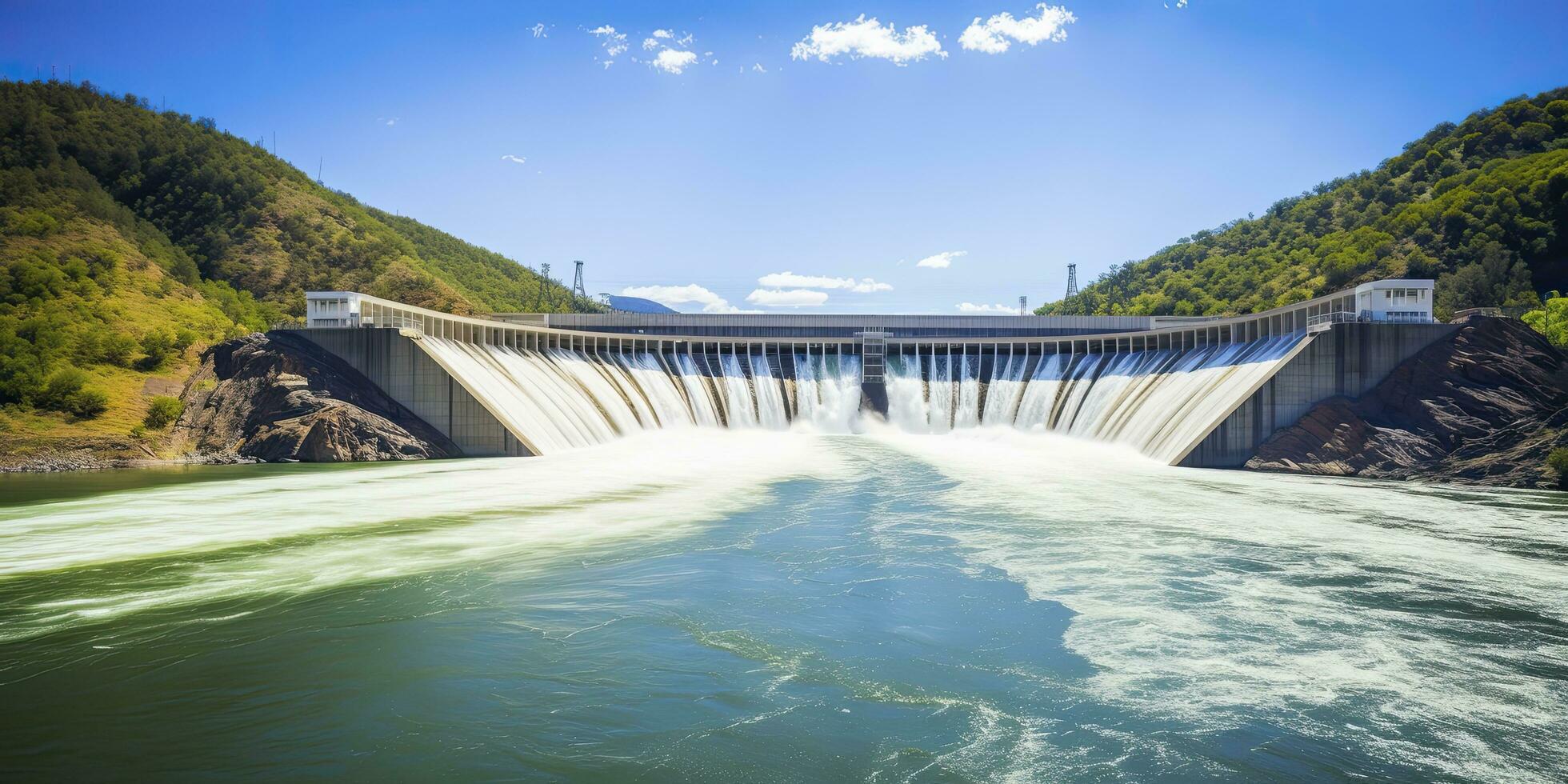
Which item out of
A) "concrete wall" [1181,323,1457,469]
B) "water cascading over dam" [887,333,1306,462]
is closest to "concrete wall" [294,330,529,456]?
"water cascading over dam" [887,333,1306,462]

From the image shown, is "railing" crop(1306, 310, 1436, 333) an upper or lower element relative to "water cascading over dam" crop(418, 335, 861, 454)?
upper

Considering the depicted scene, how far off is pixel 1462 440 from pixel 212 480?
A: 39.9 m

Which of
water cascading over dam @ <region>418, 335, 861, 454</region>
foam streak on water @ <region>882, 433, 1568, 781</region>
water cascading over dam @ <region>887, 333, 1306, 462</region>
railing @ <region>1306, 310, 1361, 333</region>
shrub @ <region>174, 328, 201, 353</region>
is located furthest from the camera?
shrub @ <region>174, 328, 201, 353</region>

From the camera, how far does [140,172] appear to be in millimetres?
76812

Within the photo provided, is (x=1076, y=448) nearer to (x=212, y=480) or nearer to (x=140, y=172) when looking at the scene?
(x=212, y=480)

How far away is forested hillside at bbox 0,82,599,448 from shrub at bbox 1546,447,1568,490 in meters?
→ 50.3

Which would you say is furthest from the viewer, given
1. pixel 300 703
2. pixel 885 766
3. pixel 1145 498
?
pixel 1145 498

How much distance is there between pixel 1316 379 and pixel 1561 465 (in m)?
6.91

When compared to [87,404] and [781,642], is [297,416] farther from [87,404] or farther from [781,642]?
[781,642]

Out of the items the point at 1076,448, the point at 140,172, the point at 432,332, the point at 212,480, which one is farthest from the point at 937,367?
the point at 140,172

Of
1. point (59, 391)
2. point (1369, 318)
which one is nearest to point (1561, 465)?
point (1369, 318)

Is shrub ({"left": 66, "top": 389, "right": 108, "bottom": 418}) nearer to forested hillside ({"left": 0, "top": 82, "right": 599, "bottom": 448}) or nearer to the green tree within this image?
forested hillside ({"left": 0, "top": 82, "right": 599, "bottom": 448})

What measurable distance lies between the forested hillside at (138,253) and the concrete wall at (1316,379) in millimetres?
42523

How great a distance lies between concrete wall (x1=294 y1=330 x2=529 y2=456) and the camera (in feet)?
110
